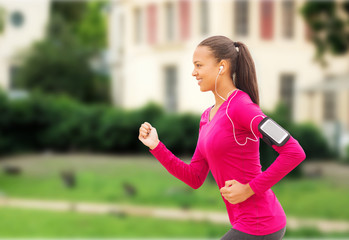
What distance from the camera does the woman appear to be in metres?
2.03

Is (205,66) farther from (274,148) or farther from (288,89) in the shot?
(288,89)

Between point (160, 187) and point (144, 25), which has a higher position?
point (144, 25)

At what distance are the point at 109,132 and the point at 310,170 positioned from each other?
6.87 meters

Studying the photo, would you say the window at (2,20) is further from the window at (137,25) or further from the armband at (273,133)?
the armband at (273,133)

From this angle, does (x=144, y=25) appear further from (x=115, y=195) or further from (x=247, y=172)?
(x=247, y=172)

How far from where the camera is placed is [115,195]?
39.1ft

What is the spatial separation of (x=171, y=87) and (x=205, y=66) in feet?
62.3

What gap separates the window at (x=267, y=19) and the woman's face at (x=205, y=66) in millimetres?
18150

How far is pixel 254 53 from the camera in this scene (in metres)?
18.8

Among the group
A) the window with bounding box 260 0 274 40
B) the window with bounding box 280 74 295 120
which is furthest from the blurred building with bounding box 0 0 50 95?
the window with bounding box 280 74 295 120

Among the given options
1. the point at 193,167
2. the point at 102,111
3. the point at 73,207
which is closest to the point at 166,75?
the point at 102,111

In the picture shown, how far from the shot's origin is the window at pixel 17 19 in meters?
27.6

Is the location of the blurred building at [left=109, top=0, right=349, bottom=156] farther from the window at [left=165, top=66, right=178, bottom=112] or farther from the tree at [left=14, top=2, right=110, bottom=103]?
the tree at [left=14, top=2, right=110, bottom=103]

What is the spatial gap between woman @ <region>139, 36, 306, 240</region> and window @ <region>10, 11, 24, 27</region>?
27263 mm
